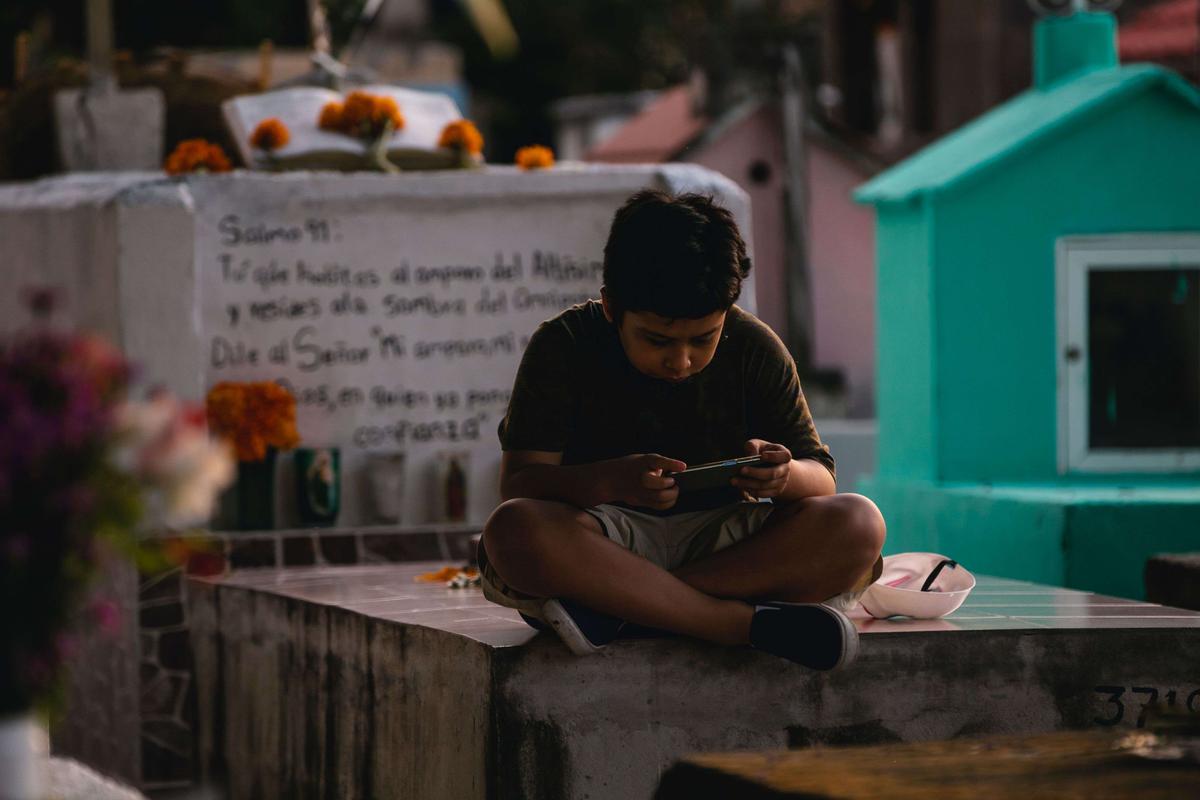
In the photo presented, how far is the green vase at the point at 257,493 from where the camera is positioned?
6.98 m

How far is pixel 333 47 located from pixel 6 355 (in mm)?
6508

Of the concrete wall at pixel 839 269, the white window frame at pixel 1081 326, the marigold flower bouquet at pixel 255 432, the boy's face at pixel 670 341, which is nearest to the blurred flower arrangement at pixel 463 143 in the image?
the marigold flower bouquet at pixel 255 432

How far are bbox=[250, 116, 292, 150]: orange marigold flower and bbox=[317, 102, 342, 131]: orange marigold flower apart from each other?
0.69ft

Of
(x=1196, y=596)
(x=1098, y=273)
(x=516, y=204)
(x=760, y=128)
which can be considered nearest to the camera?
(x=1196, y=596)

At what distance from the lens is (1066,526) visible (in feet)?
24.6

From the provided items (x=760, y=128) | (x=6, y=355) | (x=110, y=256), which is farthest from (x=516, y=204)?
(x=760, y=128)

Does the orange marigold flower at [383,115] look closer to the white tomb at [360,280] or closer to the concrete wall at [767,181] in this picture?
the white tomb at [360,280]

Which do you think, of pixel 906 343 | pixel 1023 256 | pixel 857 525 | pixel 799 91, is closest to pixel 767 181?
pixel 799 91

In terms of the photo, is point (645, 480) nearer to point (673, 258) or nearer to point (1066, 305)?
point (673, 258)

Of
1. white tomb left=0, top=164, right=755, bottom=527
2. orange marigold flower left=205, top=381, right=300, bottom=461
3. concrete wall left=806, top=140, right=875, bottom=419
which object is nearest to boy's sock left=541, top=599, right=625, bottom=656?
orange marigold flower left=205, top=381, right=300, bottom=461

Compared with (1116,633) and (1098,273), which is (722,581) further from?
(1098,273)

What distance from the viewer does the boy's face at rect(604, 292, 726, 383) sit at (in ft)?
14.3

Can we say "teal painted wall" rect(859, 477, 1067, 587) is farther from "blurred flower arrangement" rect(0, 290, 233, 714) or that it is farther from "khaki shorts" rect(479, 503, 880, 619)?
"blurred flower arrangement" rect(0, 290, 233, 714)

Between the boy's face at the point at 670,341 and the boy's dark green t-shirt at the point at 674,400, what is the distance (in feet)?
0.56
